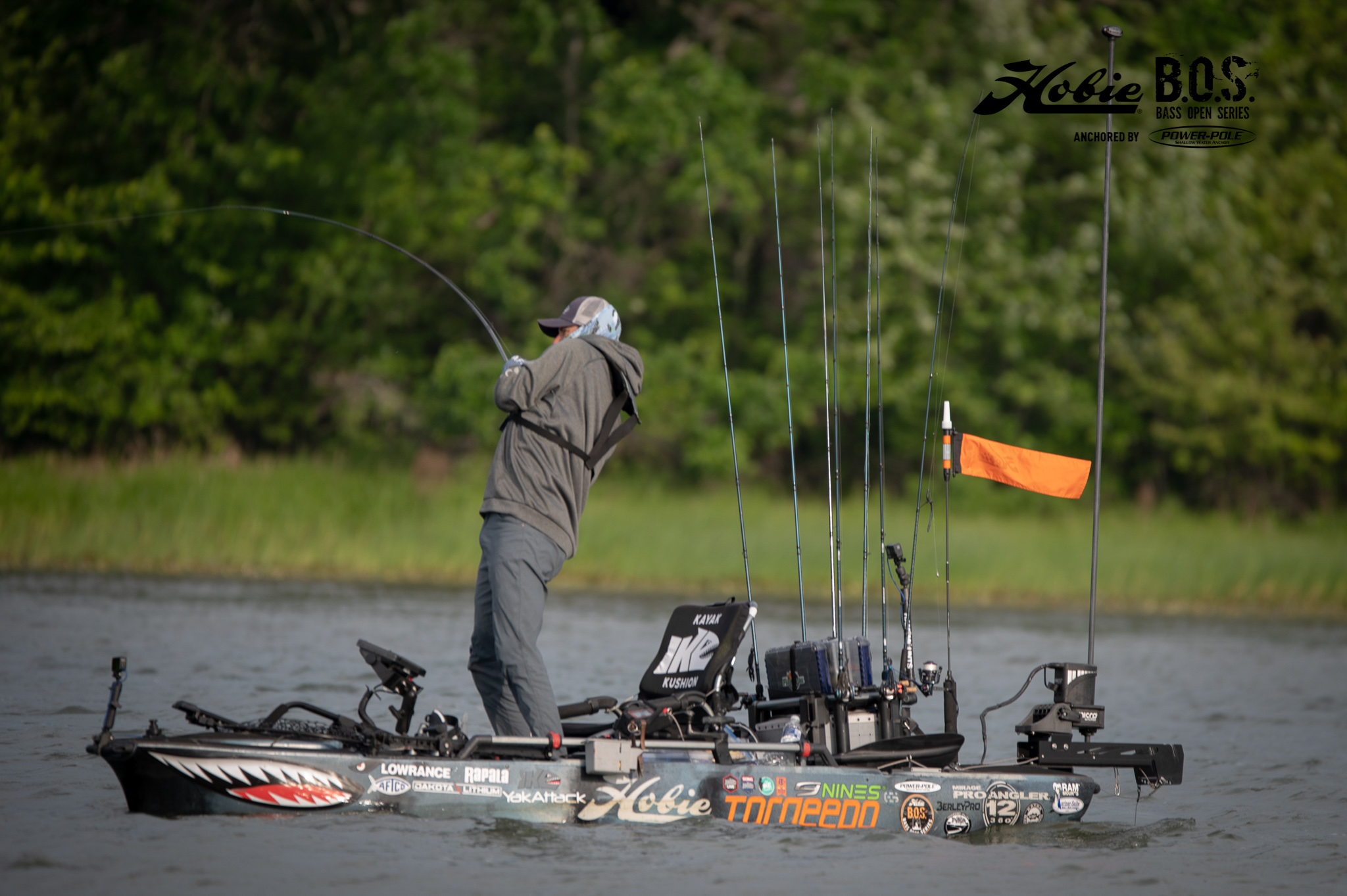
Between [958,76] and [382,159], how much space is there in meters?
10.7

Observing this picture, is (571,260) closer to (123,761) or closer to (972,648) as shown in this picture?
(972,648)

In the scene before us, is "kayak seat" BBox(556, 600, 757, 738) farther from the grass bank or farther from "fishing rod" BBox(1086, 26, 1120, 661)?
the grass bank

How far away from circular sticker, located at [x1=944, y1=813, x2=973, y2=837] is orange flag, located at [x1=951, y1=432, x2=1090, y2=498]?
141 centimetres

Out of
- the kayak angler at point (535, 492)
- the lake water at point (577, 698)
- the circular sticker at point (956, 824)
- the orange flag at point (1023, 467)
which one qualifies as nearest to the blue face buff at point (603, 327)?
the kayak angler at point (535, 492)

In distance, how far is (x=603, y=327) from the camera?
641 cm

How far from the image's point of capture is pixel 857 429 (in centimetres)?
2966

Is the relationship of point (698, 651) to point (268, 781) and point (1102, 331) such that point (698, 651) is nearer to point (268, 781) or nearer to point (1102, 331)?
point (268, 781)

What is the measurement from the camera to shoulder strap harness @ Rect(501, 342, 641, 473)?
20.0ft

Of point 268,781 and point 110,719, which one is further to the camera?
point 268,781

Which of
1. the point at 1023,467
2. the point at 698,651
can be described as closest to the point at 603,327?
the point at 698,651

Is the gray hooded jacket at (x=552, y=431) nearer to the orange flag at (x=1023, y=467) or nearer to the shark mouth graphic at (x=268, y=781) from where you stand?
the shark mouth graphic at (x=268, y=781)

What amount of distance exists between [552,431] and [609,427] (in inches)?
11.3

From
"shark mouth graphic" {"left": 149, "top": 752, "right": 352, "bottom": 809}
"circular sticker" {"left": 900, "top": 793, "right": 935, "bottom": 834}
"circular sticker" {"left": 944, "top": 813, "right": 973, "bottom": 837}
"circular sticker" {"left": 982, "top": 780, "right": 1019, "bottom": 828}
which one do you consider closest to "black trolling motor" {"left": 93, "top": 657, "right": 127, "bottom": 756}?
"shark mouth graphic" {"left": 149, "top": 752, "right": 352, "bottom": 809}

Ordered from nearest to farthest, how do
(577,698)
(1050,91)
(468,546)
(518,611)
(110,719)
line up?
1. (110,719)
2. (518,611)
3. (577,698)
4. (468,546)
5. (1050,91)
